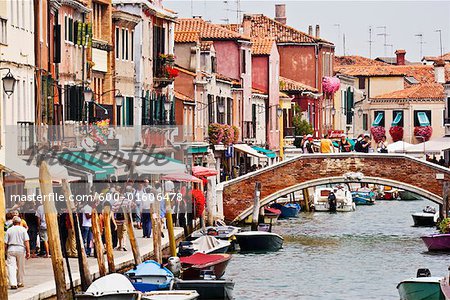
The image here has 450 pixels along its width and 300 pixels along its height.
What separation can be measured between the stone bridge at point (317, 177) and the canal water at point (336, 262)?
1117mm

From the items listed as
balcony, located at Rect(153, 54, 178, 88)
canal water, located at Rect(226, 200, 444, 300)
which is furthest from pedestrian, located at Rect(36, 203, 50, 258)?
balcony, located at Rect(153, 54, 178, 88)

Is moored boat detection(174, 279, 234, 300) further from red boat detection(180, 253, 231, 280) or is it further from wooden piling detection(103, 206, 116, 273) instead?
red boat detection(180, 253, 231, 280)

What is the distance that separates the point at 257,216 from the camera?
137ft

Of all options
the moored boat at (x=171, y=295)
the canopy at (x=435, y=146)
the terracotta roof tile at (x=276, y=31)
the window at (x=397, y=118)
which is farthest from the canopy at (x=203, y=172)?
the window at (x=397, y=118)

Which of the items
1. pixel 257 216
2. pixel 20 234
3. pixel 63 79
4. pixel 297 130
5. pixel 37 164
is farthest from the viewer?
pixel 297 130

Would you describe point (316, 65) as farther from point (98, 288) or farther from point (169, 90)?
point (98, 288)

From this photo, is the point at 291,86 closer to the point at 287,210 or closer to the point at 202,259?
the point at 287,210

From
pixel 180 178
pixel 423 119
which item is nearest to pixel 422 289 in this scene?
pixel 180 178

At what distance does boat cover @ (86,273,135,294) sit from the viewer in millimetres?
21438

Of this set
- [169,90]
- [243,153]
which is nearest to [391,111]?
[243,153]

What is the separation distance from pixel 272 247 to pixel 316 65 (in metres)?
32.5

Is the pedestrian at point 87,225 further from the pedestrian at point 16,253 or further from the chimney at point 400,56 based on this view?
the chimney at point 400,56

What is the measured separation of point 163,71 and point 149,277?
687 inches

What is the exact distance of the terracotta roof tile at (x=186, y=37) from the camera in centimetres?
4581
